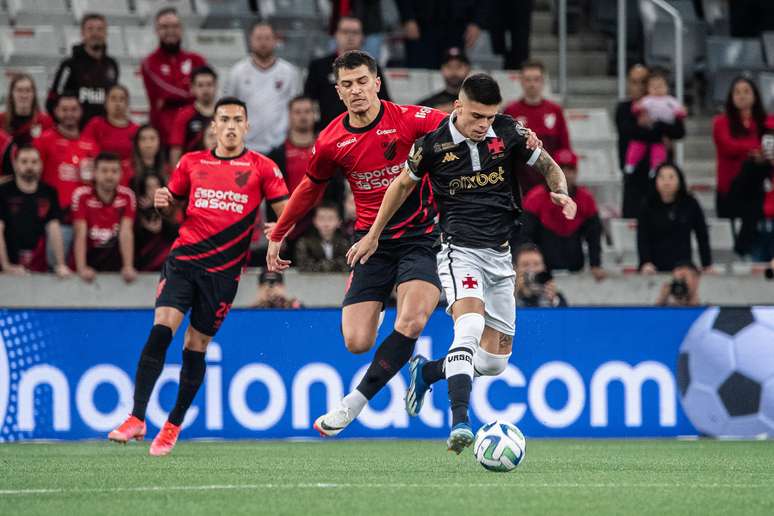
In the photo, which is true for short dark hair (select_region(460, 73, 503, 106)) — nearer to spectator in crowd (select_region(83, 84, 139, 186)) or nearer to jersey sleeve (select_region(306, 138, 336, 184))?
jersey sleeve (select_region(306, 138, 336, 184))

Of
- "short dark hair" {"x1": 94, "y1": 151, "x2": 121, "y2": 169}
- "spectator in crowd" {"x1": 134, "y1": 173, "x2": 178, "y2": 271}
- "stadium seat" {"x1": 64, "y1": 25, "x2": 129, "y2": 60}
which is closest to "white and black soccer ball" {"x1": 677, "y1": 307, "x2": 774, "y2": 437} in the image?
"spectator in crowd" {"x1": 134, "y1": 173, "x2": 178, "y2": 271}

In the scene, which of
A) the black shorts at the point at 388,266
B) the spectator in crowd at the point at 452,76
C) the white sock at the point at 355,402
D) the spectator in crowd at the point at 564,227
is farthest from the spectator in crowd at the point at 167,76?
the white sock at the point at 355,402

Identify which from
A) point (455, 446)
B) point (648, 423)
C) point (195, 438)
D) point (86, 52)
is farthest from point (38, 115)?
point (455, 446)

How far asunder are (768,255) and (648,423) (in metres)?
3.44

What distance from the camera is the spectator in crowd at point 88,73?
13670mm

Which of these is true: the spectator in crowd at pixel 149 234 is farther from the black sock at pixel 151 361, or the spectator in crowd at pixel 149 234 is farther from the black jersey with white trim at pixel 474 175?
the black jersey with white trim at pixel 474 175

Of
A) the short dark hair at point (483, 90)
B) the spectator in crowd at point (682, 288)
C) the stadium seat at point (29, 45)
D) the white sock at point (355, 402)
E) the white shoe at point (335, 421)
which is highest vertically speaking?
the stadium seat at point (29, 45)

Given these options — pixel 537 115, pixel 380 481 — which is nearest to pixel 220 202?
pixel 380 481

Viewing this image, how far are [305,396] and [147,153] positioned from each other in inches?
115

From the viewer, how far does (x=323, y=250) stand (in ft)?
41.8

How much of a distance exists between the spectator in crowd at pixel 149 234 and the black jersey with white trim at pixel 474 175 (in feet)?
16.1

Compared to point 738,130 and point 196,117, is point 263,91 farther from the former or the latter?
point 738,130

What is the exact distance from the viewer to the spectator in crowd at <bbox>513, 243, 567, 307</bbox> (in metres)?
12.1

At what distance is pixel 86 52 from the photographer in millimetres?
13758
